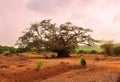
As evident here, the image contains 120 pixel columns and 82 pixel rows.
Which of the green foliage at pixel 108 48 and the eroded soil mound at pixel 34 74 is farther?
the green foliage at pixel 108 48

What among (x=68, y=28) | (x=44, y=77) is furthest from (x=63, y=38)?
(x=44, y=77)

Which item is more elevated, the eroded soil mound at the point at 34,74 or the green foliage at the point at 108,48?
the green foliage at the point at 108,48

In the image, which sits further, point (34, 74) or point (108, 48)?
point (108, 48)

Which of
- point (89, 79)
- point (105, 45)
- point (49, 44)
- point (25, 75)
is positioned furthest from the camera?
point (105, 45)

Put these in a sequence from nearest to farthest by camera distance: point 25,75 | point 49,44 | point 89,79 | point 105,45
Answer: point 89,79 < point 25,75 < point 49,44 < point 105,45

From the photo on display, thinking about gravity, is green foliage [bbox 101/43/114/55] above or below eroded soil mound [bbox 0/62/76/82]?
above

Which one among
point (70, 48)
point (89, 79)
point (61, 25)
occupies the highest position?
point (61, 25)

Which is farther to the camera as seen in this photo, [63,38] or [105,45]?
[105,45]

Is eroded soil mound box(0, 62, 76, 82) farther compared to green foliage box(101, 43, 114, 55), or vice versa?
green foliage box(101, 43, 114, 55)

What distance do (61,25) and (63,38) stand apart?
1.65m

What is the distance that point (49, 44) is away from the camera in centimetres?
4206

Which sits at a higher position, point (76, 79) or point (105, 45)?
point (105, 45)

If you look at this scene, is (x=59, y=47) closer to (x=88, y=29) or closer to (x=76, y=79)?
(x=88, y=29)

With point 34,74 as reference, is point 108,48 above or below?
above
